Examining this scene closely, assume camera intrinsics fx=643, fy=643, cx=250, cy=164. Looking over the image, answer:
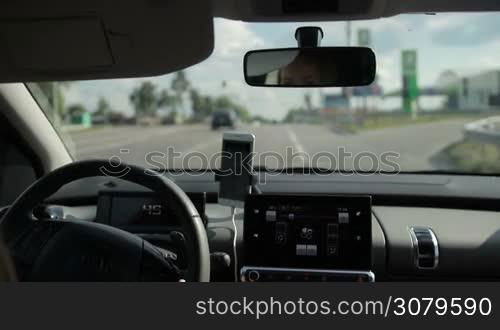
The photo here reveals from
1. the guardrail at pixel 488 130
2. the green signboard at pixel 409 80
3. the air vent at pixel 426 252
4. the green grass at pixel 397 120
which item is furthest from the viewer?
the green grass at pixel 397 120

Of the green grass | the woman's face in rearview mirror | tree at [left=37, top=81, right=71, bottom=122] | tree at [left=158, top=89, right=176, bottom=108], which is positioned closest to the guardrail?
the woman's face in rearview mirror

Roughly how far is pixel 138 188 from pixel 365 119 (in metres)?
23.0

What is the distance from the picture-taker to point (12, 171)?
198 inches

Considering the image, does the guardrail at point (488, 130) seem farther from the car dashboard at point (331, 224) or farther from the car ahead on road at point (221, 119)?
the car ahead on road at point (221, 119)

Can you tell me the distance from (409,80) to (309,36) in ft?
70.7

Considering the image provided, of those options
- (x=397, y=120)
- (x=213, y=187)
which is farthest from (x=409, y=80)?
(x=213, y=187)

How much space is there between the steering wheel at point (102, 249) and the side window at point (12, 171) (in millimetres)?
2226

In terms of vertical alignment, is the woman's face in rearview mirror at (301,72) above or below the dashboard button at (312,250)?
above

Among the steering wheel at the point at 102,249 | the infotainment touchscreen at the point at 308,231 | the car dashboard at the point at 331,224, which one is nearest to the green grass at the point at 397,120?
the car dashboard at the point at 331,224

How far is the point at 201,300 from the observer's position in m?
1.78

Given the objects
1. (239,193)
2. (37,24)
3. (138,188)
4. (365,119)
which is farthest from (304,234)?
(365,119)

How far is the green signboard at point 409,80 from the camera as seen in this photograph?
21.4m

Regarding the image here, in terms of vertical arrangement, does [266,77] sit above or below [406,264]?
above

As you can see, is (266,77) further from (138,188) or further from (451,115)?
(451,115)
